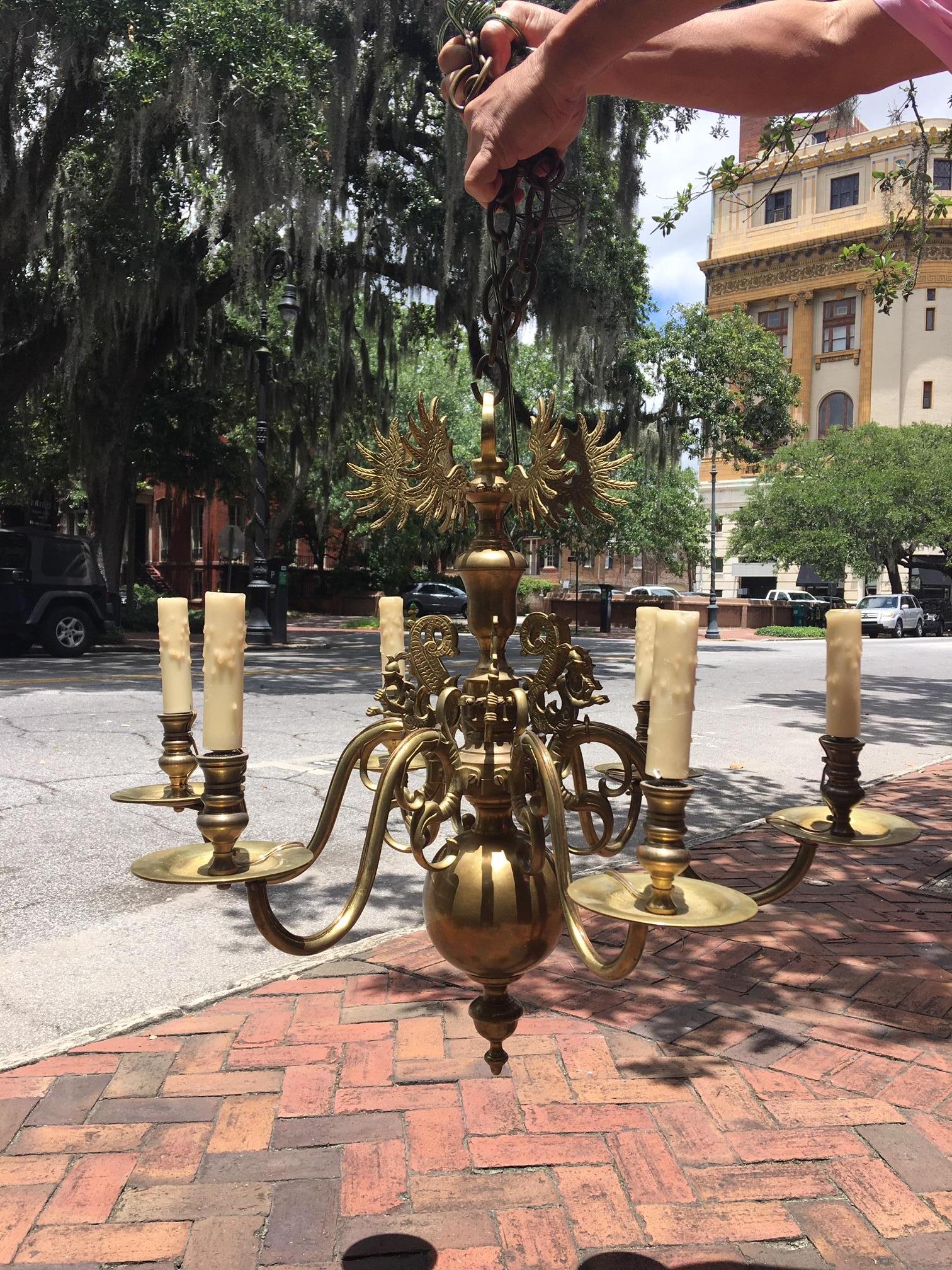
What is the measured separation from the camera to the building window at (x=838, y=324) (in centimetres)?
5362

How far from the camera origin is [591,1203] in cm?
256

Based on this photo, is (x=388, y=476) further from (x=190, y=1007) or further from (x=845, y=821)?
(x=190, y=1007)

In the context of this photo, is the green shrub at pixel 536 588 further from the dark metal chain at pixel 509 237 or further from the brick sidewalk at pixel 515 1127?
the dark metal chain at pixel 509 237

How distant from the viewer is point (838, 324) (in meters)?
54.4

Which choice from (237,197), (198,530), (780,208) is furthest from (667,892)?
(780,208)

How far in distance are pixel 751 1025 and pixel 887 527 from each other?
40746 mm

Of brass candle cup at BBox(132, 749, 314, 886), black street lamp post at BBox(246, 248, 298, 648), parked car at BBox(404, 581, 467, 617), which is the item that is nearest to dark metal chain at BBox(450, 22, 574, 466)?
brass candle cup at BBox(132, 749, 314, 886)

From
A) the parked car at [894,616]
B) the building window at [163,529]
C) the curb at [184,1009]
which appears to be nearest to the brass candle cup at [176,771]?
the curb at [184,1009]

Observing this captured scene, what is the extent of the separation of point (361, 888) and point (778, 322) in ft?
198

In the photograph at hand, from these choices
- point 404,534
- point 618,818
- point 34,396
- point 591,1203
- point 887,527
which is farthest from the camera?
point 887,527

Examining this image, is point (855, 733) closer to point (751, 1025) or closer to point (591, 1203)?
point (591, 1203)

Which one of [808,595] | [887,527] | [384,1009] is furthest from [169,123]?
[808,595]

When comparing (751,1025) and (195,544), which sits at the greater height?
(195,544)

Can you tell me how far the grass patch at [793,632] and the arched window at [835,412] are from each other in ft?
67.3
